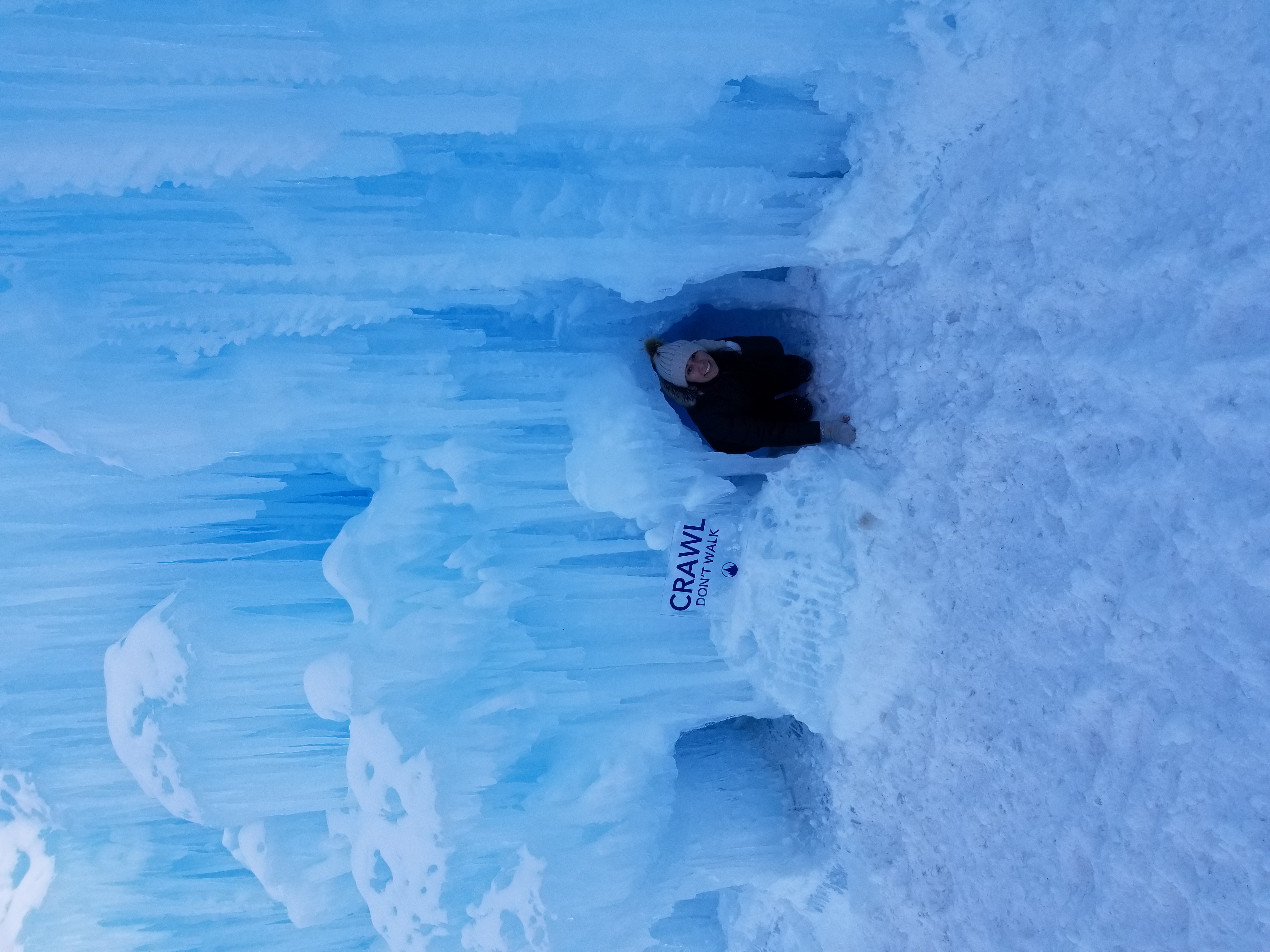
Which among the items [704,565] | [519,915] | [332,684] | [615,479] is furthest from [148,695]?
[704,565]

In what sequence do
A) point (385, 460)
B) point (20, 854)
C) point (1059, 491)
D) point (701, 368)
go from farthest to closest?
point (20, 854), point (385, 460), point (701, 368), point (1059, 491)

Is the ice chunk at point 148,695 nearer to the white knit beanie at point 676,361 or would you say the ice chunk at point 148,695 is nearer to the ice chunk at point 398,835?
the ice chunk at point 398,835

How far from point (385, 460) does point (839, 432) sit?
3.69 feet

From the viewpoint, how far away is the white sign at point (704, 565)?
213 centimetres

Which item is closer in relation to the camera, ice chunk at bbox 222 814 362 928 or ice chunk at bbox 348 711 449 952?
ice chunk at bbox 348 711 449 952

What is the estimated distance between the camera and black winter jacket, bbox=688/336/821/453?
2.12 m

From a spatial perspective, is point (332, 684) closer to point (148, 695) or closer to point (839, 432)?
point (148, 695)

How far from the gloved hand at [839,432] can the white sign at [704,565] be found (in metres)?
0.32

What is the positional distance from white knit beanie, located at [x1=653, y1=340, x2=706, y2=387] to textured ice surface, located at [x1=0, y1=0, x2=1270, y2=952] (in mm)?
96

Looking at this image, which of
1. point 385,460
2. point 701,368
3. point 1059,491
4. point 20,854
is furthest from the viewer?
point 20,854

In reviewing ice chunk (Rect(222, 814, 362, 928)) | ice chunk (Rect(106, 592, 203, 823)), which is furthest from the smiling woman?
ice chunk (Rect(222, 814, 362, 928))

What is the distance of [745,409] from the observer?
2150 mm

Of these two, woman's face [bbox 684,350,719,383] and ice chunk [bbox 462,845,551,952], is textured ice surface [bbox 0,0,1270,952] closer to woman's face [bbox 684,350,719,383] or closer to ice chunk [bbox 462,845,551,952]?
ice chunk [bbox 462,845,551,952]

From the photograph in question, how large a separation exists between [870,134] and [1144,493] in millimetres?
916
